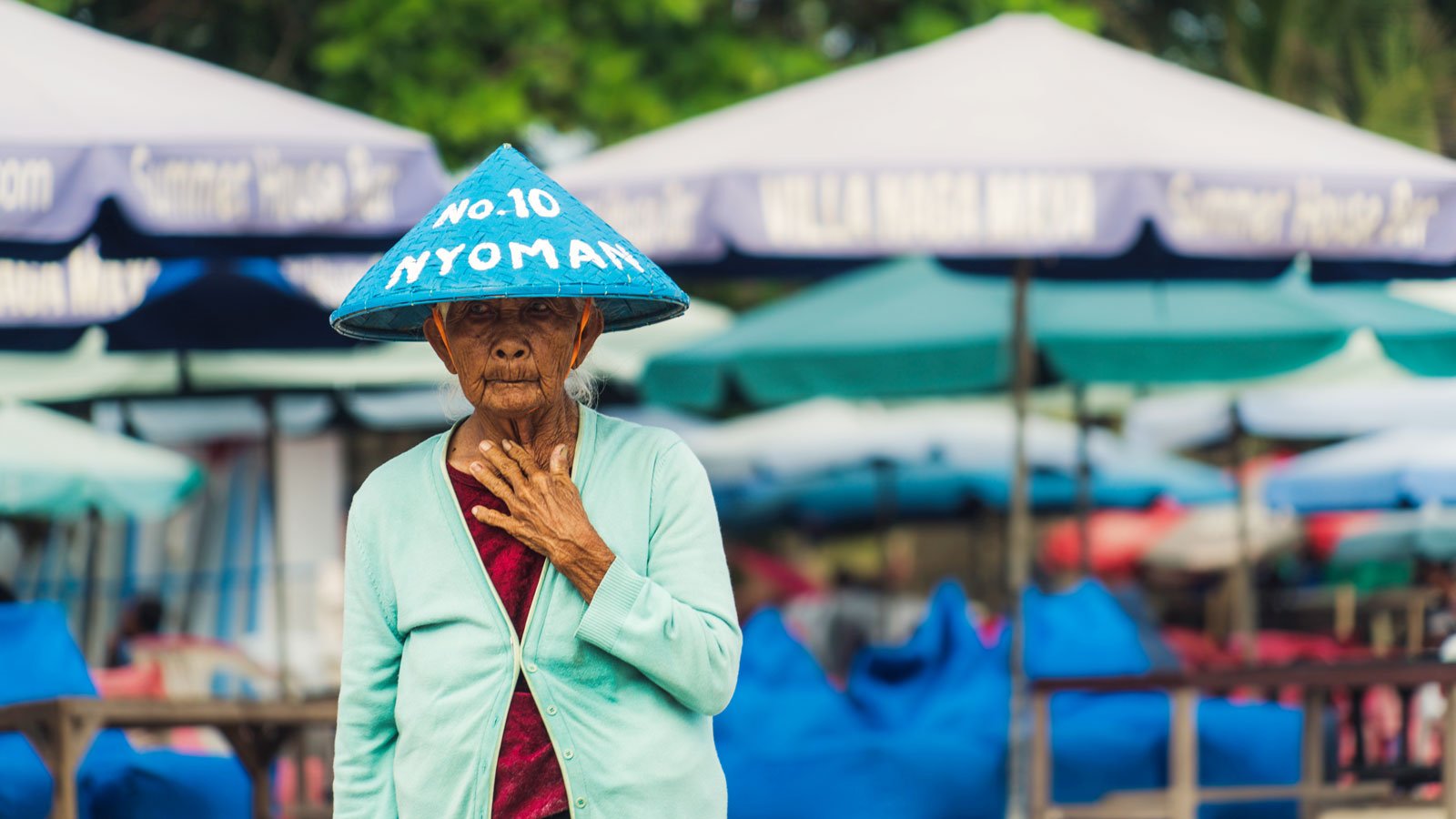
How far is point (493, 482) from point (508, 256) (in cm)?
31

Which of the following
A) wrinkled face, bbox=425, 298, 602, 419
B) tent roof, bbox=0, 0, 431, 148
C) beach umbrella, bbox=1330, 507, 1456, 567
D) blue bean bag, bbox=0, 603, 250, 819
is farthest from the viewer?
beach umbrella, bbox=1330, 507, 1456, 567

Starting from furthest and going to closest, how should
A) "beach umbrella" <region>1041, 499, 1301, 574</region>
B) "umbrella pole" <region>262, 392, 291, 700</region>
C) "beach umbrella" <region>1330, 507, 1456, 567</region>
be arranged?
"beach umbrella" <region>1041, 499, 1301, 574</region>, "beach umbrella" <region>1330, 507, 1456, 567</region>, "umbrella pole" <region>262, 392, 291, 700</region>

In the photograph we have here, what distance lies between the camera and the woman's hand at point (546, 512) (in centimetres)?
269

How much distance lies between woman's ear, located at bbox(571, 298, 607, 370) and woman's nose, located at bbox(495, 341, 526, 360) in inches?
4.7

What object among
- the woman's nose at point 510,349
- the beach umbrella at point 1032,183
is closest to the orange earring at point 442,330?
the woman's nose at point 510,349

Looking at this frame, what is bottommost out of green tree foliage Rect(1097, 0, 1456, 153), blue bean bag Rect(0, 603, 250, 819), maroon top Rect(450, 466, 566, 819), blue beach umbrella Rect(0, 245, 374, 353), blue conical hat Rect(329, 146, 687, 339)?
blue bean bag Rect(0, 603, 250, 819)

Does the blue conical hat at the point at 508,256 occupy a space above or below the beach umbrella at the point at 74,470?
above

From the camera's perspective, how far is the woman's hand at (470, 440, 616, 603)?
2.69 meters

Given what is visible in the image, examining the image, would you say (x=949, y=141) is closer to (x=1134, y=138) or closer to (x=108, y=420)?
(x=1134, y=138)

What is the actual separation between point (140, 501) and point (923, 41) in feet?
20.5

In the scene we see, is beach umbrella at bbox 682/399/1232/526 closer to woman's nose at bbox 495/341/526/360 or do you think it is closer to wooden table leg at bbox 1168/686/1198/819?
wooden table leg at bbox 1168/686/1198/819

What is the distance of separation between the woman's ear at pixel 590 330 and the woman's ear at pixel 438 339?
0.59ft

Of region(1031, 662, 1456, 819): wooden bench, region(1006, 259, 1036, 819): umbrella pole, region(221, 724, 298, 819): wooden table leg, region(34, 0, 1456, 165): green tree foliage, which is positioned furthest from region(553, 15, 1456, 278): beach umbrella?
region(34, 0, 1456, 165): green tree foliage

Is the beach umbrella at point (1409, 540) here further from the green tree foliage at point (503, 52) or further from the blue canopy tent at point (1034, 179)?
the blue canopy tent at point (1034, 179)
